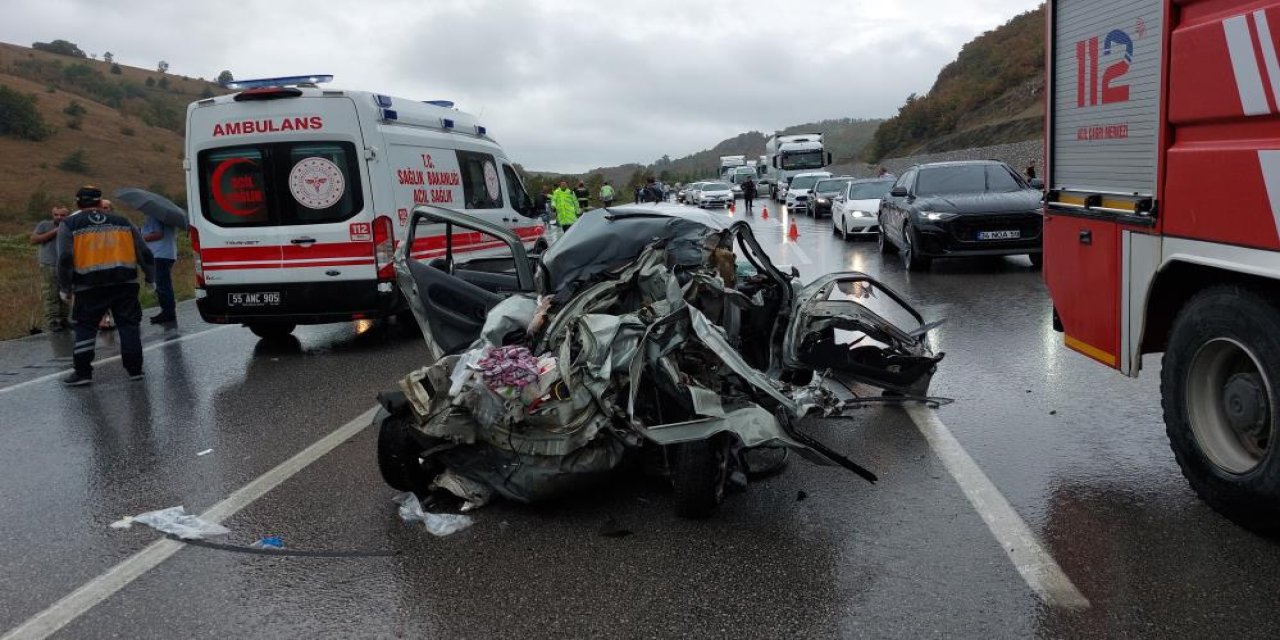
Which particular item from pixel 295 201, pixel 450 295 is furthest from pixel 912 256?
pixel 450 295

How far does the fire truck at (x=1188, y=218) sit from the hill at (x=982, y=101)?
137 ft

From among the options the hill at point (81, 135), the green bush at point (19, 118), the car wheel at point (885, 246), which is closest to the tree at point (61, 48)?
the hill at point (81, 135)

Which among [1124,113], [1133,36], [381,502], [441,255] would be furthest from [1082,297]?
[441,255]

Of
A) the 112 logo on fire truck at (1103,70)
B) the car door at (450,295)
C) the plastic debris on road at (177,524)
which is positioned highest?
the 112 logo on fire truck at (1103,70)

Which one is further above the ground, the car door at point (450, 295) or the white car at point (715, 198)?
the white car at point (715, 198)

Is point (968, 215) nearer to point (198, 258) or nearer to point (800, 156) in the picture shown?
point (198, 258)

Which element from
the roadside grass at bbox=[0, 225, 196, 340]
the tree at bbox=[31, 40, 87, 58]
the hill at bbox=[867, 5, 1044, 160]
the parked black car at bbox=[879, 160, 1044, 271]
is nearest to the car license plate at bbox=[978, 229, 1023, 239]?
the parked black car at bbox=[879, 160, 1044, 271]

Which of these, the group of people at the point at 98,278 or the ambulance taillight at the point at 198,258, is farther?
the ambulance taillight at the point at 198,258

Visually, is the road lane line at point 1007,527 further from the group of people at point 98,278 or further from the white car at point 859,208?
the white car at point 859,208

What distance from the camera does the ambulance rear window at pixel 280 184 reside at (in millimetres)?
9062

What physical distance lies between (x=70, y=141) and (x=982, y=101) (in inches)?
2269

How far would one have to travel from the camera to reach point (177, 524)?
4.61 metres

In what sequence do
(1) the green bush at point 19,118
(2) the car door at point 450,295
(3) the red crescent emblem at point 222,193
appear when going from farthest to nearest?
(1) the green bush at point 19,118 → (3) the red crescent emblem at point 222,193 → (2) the car door at point 450,295

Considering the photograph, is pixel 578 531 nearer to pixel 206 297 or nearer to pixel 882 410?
pixel 882 410
